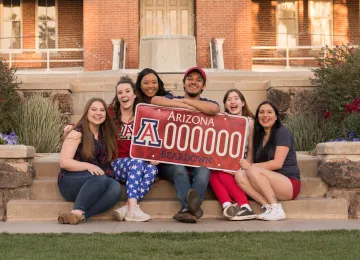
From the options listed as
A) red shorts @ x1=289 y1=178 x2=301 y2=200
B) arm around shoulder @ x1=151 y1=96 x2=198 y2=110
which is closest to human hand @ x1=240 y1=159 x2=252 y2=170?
red shorts @ x1=289 y1=178 x2=301 y2=200

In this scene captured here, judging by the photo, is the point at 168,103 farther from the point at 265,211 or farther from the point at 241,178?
the point at 265,211

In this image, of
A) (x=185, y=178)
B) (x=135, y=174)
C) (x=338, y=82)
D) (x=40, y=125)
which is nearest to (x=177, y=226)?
(x=185, y=178)

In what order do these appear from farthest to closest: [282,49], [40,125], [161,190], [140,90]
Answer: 1. [282,49]
2. [40,125]
3. [140,90]
4. [161,190]

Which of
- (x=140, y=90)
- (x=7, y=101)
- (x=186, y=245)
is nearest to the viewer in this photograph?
(x=186, y=245)

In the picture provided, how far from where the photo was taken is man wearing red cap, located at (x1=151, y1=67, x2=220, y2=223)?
667cm

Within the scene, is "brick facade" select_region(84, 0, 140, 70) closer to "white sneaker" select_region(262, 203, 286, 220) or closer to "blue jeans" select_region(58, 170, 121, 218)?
"blue jeans" select_region(58, 170, 121, 218)

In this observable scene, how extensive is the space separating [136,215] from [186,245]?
1436mm

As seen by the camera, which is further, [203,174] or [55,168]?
[55,168]

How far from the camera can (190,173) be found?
23.8 feet

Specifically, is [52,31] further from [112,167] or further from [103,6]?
[112,167]

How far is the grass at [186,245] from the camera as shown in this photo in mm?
5121

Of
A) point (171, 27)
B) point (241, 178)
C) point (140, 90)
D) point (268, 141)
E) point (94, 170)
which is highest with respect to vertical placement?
point (171, 27)

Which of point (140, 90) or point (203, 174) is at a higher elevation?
point (140, 90)

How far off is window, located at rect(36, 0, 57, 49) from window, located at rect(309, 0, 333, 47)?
28.6ft
